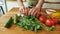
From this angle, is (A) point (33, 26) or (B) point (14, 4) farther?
(B) point (14, 4)

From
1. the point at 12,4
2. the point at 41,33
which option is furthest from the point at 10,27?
the point at 12,4

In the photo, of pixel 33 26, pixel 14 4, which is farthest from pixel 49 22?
pixel 14 4

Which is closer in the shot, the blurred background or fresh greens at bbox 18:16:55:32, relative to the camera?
fresh greens at bbox 18:16:55:32

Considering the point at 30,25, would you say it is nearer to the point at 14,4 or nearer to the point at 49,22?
the point at 49,22

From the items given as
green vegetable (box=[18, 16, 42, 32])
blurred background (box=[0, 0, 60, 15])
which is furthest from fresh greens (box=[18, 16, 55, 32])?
blurred background (box=[0, 0, 60, 15])

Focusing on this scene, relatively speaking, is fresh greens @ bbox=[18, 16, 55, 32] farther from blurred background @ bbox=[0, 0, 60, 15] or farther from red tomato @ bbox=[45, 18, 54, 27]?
blurred background @ bbox=[0, 0, 60, 15]

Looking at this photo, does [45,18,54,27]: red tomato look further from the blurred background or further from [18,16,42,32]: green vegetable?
the blurred background

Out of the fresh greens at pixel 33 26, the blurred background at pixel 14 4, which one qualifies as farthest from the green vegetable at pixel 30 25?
the blurred background at pixel 14 4

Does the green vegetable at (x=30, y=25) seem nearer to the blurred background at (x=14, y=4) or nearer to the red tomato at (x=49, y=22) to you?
the red tomato at (x=49, y=22)

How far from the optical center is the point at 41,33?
3.18 feet

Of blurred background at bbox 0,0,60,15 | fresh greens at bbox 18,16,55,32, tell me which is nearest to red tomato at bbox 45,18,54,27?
fresh greens at bbox 18,16,55,32

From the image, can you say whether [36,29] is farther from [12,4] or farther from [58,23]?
[12,4]

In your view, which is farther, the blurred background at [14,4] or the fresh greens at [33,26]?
the blurred background at [14,4]

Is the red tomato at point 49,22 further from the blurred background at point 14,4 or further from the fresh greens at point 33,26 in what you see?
the blurred background at point 14,4
